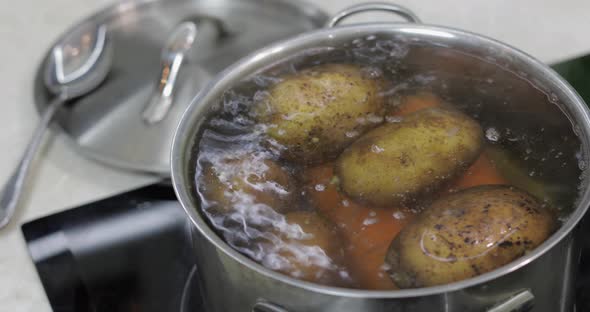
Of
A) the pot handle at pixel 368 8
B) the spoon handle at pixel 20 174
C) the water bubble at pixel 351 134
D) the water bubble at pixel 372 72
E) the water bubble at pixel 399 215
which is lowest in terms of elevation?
the spoon handle at pixel 20 174

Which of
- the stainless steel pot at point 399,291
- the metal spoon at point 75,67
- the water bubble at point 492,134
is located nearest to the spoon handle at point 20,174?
the metal spoon at point 75,67

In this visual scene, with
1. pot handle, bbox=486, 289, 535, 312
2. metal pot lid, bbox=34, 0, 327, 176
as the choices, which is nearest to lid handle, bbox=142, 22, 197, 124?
metal pot lid, bbox=34, 0, 327, 176

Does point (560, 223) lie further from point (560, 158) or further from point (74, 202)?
point (74, 202)

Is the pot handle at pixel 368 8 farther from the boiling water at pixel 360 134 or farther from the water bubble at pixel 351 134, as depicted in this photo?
the water bubble at pixel 351 134

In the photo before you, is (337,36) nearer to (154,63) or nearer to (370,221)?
(370,221)

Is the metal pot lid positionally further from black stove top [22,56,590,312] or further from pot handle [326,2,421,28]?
pot handle [326,2,421,28]
